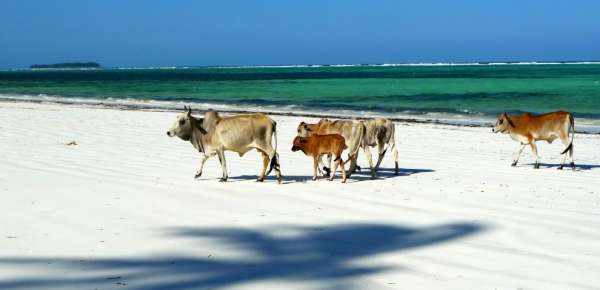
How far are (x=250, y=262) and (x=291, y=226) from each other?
1403 mm

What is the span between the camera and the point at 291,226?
7.40 metres

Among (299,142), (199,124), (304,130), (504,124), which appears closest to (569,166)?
(504,124)

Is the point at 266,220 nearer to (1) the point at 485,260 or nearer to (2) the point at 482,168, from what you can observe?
(1) the point at 485,260

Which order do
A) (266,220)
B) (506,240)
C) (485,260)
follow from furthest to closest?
1. (266,220)
2. (506,240)
3. (485,260)

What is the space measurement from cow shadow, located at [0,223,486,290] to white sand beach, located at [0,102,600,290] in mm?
17

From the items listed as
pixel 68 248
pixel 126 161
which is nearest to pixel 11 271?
pixel 68 248

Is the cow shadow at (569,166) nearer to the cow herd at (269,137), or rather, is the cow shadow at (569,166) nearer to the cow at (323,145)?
the cow herd at (269,137)

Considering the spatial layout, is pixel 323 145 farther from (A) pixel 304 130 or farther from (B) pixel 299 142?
(A) pixel 304 130

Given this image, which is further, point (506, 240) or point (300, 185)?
point (300, 185)

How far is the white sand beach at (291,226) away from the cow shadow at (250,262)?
0.06 feet

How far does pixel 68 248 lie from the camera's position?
6379 millimetres

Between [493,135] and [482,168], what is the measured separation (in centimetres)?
724

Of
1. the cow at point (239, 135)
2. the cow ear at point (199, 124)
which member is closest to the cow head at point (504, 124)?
the cow at point (239, 135)

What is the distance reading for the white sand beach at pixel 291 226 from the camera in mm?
5645
